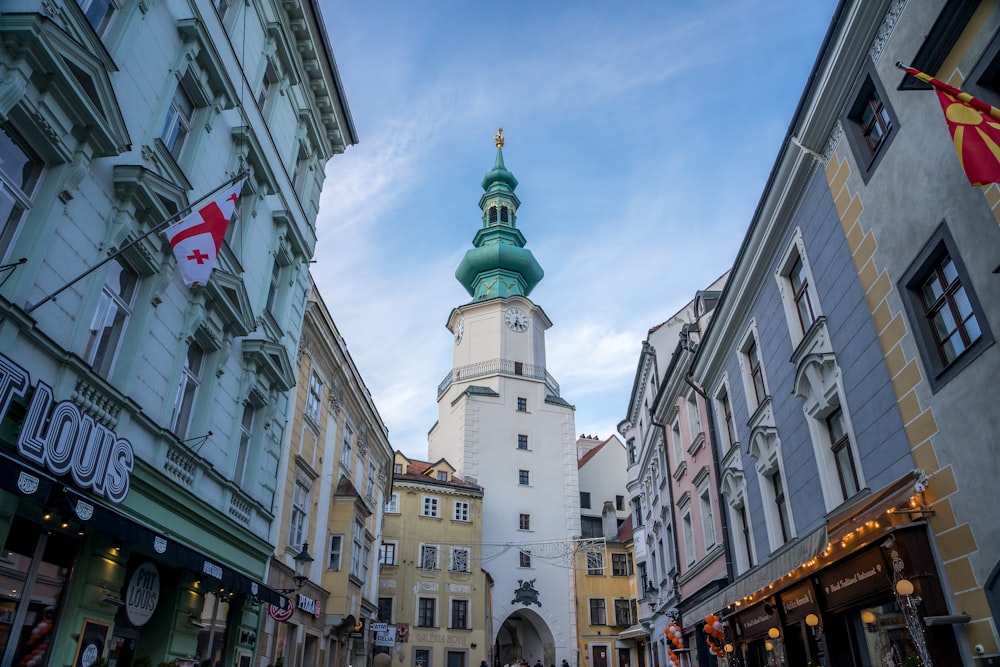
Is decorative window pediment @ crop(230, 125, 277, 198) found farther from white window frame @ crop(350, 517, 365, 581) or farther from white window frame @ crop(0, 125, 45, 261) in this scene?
white window frame @ crop(350, 517, 365, 581)

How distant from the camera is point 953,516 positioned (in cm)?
770

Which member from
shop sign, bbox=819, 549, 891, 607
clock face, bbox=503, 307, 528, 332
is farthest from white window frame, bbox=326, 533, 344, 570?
clock face, bbox=503, 307, 528, 332

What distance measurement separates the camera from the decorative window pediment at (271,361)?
13.5 metres

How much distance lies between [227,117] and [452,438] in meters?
37.2

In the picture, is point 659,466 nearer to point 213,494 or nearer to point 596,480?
point 213,494

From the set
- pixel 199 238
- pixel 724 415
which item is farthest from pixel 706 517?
pixel 199 238

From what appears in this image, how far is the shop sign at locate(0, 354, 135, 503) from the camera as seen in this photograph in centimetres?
679

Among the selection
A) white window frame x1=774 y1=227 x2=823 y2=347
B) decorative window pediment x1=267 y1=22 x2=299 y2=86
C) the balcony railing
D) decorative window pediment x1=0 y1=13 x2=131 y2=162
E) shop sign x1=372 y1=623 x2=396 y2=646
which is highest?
the balcony railing

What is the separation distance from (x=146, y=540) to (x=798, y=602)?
1035 cm

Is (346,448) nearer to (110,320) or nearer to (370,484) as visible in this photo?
(370,484)

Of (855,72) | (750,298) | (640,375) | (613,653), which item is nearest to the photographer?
(855,72)

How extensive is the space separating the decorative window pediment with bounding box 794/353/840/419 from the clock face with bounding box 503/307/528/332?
38.9 m

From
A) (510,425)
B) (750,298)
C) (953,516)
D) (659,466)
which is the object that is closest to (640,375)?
(659,466)

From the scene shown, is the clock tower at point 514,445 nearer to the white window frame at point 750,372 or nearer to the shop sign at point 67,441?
the white window frame at point 750,372
